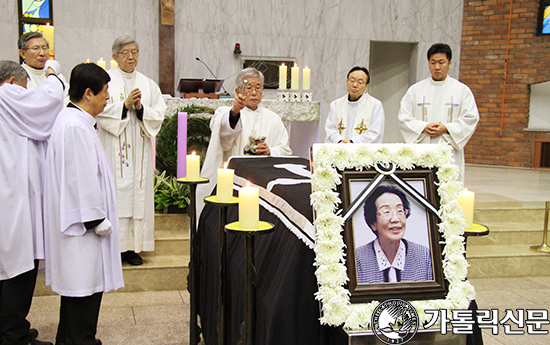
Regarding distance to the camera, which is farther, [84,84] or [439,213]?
[84,84]

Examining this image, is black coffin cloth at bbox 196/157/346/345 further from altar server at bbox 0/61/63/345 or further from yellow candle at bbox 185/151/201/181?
altar server at bbox 0/61/63/345

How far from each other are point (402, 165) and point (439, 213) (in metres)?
0.22

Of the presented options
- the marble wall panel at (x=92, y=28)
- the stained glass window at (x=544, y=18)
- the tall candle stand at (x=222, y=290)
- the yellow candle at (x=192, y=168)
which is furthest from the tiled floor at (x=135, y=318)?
the stained glass window at (x=544, y=18)

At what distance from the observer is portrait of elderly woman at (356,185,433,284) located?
5.78 feet

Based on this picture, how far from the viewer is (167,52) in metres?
8.59

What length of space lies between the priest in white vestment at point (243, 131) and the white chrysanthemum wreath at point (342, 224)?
1926 millimetres

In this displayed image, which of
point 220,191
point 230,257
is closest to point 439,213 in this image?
point 220,191

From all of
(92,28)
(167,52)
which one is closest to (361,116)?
(167,52)

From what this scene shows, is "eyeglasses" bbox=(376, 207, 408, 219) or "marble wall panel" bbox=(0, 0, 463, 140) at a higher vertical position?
"marble wall panel" bbox=(0, 0, 463, 140)

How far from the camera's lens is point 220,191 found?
225 centimetres

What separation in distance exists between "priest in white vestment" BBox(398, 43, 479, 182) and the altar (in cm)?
141

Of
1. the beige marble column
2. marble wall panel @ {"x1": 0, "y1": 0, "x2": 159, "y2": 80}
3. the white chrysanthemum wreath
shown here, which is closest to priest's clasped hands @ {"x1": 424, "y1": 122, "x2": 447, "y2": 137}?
the white chrysanthemum wreath

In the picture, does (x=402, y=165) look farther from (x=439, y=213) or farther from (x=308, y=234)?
(x=308, y=234)

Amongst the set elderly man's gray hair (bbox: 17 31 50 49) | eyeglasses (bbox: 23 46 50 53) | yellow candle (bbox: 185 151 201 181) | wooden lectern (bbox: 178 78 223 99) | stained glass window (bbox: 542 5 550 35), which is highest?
stained glass window (bbox: 542 5 550 35)
